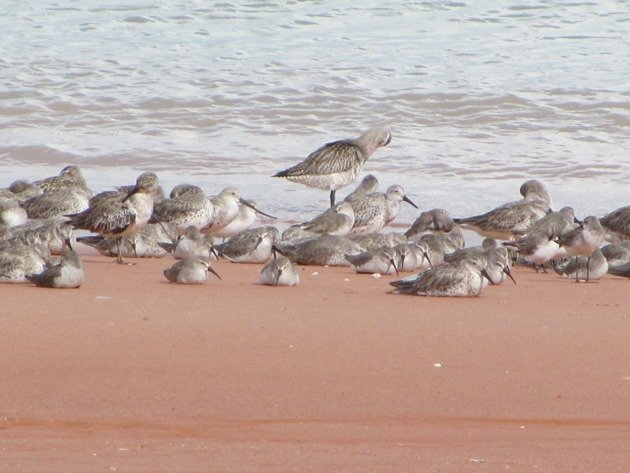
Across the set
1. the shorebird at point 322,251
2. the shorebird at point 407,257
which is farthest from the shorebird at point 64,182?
the shorebird at point 407,257

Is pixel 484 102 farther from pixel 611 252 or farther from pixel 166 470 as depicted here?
pixel 166 470

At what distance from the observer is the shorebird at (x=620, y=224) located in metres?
11.4

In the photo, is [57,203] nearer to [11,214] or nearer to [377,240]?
[11,214]

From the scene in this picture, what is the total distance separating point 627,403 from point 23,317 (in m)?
3.12

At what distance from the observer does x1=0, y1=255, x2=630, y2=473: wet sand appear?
454cm

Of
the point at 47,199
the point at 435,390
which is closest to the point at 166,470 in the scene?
the point at 435,390

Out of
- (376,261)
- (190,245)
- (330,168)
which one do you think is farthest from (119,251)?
(330,168)

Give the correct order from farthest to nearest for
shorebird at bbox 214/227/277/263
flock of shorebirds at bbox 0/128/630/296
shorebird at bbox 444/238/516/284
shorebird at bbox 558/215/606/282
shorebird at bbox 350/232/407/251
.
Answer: shorebird at bbox 350/232/407/251 < shorebird at bbox 214/227/277/263 < shorebird at bbox 558/215/606/282 < shorebird at bbox 444/238/516/284 < flock of shorebirds at bbox 0/128/630/296

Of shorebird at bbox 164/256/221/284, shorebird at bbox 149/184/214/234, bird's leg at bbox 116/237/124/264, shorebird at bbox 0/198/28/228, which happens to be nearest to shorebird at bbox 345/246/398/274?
shorebird at bbox 164/256/221/284

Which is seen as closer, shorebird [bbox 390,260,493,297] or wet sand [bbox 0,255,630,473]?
wet sand [bbox 0,255,630,473]

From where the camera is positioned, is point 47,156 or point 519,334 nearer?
point 519,334

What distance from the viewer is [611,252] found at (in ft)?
33.9

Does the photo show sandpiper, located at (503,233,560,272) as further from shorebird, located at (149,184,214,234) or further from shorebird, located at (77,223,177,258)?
shorebird, located at (77,223,177,258)

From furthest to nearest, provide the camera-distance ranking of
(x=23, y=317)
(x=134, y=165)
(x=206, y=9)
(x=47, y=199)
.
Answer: (x=206, y=9)
(x=134, y=165)
(x=47, y=199)
(x=23, y=317)
